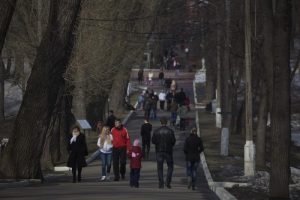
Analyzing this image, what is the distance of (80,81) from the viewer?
31.6 m

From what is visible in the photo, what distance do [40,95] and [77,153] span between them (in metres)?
2.07

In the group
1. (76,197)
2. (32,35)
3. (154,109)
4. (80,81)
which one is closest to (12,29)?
(32,35)

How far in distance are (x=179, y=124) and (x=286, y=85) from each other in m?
30.7

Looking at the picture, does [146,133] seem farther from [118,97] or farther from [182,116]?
[118,97]

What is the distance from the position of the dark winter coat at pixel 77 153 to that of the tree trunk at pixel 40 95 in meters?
1.17

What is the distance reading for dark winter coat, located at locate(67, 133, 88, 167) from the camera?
22438mm

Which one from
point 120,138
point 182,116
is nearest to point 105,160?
point 120,138

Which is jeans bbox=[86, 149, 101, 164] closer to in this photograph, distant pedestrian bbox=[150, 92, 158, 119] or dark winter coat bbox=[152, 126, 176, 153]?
dark winter coat bbox=[152, 126, 176, 153]

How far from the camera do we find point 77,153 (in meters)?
22.5

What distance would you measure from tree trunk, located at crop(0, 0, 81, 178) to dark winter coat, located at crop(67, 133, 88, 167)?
117 cm

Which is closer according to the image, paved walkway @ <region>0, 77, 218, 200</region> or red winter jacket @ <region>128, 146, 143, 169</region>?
paved walkway @ <region>0, 77, 218, 200</region>

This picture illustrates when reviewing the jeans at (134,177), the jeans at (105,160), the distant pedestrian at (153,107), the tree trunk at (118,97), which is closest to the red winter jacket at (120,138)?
the jeans at (105,160)

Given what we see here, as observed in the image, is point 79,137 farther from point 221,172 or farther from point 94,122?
point 94,122

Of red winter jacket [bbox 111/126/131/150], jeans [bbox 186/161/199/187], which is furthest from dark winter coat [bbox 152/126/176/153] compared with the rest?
red winter jacket [bbox 111/126/131/150]
